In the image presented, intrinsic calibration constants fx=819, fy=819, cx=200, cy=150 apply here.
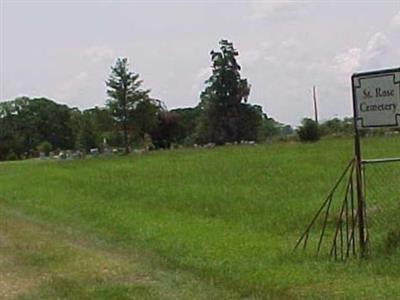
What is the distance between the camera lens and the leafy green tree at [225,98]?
8200 centimetres

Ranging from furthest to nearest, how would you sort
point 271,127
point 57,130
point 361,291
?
point 57,130
point 271,127
point 361,291

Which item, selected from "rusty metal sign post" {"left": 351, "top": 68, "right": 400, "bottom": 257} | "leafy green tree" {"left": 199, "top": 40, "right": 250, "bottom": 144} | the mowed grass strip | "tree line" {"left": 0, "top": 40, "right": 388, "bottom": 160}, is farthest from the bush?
"rusty metal sign post" {"left": 351, "top": 68, "right": 400, "bottom": 257}

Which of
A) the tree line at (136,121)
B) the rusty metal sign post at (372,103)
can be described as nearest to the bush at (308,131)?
the tree line at (136,121)

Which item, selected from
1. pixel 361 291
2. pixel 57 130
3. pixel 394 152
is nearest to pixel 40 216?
pixel 361 291

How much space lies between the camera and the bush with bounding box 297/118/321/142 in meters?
56.3

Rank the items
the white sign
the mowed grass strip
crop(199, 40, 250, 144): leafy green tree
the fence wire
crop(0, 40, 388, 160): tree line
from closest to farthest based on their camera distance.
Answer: the mowed grass strip → the white sign → the fence wire → crop(0, 40, 388, 160): tree line → crop(199, 40, 250, 144): leafy green tree

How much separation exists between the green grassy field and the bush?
102 ft

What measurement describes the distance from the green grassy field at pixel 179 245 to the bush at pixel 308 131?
102 ft

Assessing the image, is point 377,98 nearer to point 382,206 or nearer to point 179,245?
point 179,245

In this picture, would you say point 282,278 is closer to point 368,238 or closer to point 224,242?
point 368,238

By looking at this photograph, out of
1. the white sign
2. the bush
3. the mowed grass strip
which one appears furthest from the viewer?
the bush

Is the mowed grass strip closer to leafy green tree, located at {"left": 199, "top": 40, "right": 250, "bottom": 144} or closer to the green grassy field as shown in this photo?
the green grassy field

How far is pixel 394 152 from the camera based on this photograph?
98.9 feet

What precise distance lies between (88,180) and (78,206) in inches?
379
